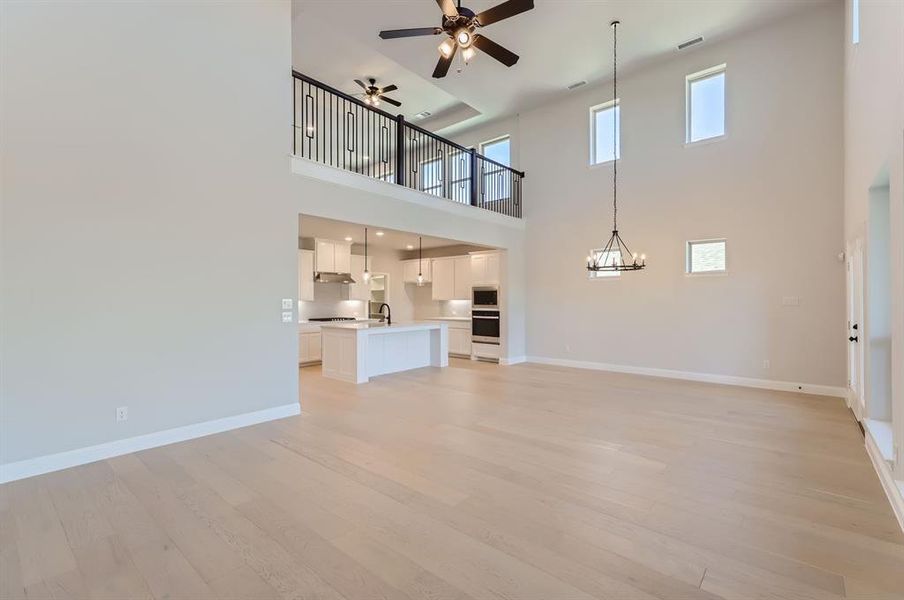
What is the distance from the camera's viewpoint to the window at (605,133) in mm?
7305

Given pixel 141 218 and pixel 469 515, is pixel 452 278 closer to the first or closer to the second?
pixel 141 218

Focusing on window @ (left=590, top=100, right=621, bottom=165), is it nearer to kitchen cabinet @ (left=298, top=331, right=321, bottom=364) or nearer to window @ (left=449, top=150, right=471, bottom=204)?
window @ (left=449, top=150, right=471, bottom=204)

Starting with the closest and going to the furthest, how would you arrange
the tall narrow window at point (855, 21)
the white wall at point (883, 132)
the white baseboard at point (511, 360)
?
the white wall at point (883, 132), the tall narrow window at point (855, 21), the white baseboard at point (511, 360)

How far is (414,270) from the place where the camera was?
10.1 metres

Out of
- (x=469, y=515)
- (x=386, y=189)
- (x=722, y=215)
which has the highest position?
(x=386, y=189)

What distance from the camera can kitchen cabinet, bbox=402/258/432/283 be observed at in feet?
32.1

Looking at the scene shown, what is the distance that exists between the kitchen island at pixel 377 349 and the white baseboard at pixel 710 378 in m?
2.26

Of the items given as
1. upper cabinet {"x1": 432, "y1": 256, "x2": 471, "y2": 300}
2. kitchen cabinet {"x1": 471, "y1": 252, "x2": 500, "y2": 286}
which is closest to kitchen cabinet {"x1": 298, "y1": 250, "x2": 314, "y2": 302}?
upper cabinet {"x1": 432, "y1": 256, "x2": 471, "y2": 300}

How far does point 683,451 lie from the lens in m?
3.47

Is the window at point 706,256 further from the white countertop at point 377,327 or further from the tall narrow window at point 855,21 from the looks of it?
the white countertop at point 377,327

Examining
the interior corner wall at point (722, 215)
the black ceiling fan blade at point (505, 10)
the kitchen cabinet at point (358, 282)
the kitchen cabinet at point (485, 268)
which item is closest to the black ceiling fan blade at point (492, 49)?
the black ceiling fan blade at point (505, 10)

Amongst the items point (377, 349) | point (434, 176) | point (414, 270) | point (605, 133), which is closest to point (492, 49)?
point (605, 133)

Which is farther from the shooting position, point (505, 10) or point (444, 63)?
point (444, 63)

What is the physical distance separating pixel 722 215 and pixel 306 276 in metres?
7.29
